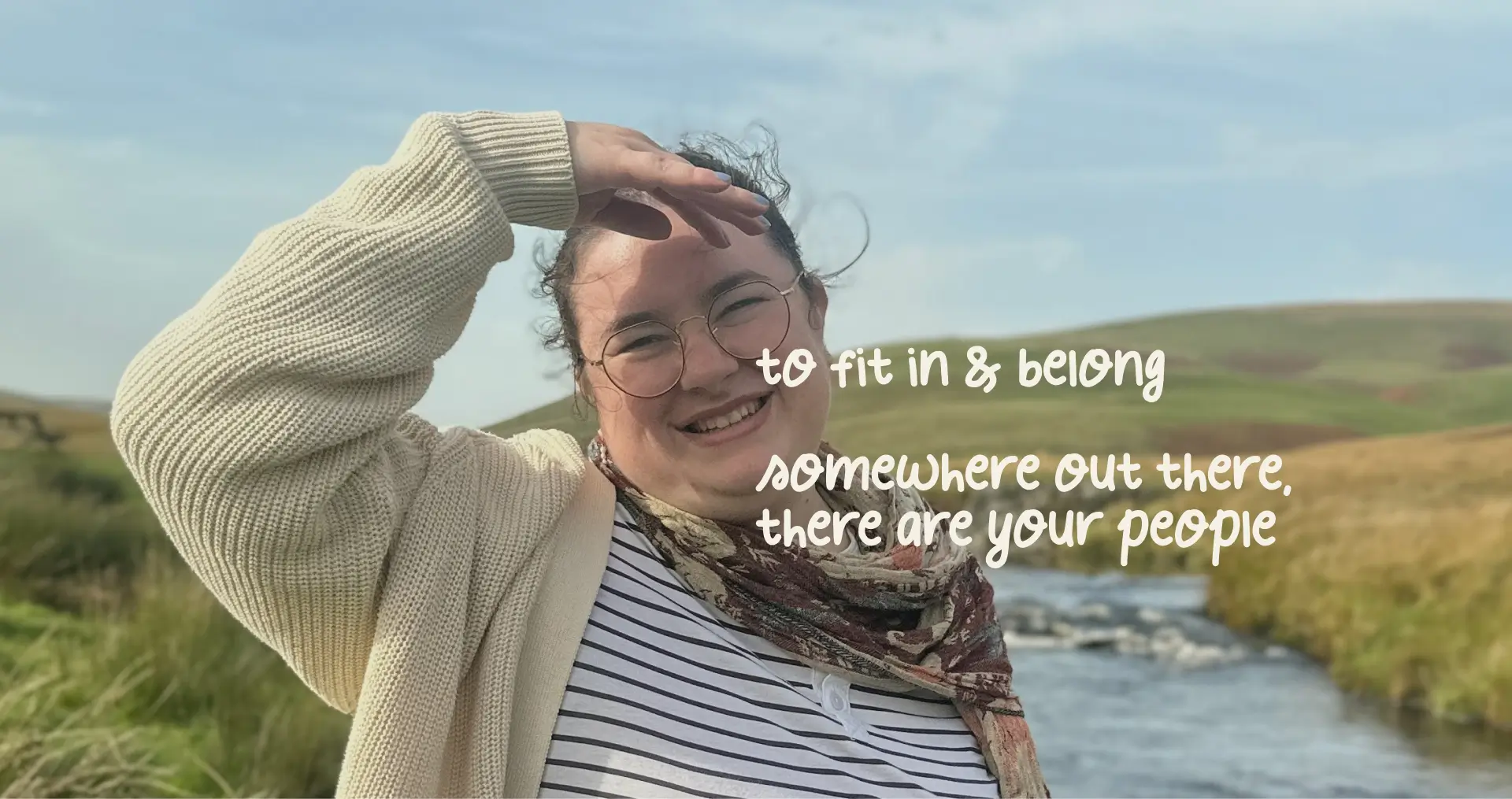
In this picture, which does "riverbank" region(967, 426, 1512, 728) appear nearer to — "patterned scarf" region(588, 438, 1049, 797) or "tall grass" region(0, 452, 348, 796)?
"patterned scarf" region(588, 438, 1049, 797)

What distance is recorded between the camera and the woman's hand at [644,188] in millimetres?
1029

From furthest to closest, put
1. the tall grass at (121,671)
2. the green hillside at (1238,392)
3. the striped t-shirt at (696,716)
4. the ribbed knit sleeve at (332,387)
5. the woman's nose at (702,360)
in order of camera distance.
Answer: the green hillside at (1238,392)
the tall grass at (121,671)
the woman's nose at (702,360)
the striped t-shirt at (696,716)
the ribbed knit sleeve at (332,387)

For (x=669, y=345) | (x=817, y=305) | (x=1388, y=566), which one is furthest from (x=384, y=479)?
(x=1388, y=566)

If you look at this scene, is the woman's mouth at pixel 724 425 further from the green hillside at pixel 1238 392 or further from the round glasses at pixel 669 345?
the green hillside at pixel 1238 392

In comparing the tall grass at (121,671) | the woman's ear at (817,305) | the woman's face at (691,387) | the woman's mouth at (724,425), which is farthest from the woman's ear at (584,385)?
the tall grass at (121,671)

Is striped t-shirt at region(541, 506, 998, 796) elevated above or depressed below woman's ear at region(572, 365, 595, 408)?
below

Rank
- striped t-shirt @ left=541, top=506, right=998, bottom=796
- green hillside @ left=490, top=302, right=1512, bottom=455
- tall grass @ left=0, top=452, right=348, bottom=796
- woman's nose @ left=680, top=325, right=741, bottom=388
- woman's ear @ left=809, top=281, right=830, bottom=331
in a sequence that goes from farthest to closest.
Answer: green hillside @ left=490, top=302, right=1512, bottom=455, tall grass @ left=0, top=452, right=348, bottom=796, woman's ear @ left=809, top=281, right=830, bottom=331, woman's nose @ left=680, top=325, right=741, bottom=388, striped t-shirt @ left=541, top=506, right=998, bottom=796

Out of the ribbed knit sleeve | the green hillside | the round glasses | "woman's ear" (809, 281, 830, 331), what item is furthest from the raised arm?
the green hillside

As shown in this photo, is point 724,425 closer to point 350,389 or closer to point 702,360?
point 702,360

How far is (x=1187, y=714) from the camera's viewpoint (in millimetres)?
2717

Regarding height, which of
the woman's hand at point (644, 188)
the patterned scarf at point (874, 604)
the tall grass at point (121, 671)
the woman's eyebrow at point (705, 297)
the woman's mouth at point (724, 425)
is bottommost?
the tall grass at point (121, 671)

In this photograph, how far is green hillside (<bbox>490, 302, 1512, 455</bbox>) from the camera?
2830 mm

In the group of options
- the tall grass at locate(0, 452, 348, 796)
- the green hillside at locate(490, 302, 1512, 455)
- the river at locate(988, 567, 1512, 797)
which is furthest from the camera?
the green hillside at locate(490, 302, 1512, 455)

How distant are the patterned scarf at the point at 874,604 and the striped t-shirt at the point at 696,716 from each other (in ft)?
0.07
